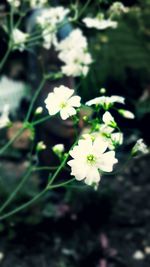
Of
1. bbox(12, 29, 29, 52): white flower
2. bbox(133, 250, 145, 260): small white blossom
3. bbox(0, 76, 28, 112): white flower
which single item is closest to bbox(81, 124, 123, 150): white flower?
bbox(12, 29, 29, 52): white flower

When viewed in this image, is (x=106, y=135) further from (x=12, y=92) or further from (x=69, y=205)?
(x=12, y=92)

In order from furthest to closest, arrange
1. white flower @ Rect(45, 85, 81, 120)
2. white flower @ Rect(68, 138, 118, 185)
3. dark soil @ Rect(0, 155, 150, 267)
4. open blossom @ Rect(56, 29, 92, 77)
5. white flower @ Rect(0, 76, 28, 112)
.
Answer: white flower @ Rect(0, 76, 28, 112), dark soil @ Rect(0, 155, 150, 267), open blossom @ Rect(56, 29, 92, 77), white flower @ Rect(45, 85, 81, 120), white flower @ Rect(68, 138, 118, 185)

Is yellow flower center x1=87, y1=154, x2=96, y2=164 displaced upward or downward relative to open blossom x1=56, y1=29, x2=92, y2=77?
downward

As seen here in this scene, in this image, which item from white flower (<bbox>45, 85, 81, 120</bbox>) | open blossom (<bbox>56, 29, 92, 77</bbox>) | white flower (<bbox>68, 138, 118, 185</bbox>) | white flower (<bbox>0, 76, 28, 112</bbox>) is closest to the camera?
white flower (<bbox>68, 138, 118, 185</bbox>)

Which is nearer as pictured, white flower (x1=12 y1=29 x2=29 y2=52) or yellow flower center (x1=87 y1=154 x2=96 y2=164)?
yellow flower center (x1=87 y1=154 x2=96 y2=164)

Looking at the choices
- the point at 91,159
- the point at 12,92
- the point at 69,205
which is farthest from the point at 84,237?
the point at 91,159

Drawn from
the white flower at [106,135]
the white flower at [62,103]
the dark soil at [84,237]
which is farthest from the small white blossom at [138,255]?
the white flower at [62,103]

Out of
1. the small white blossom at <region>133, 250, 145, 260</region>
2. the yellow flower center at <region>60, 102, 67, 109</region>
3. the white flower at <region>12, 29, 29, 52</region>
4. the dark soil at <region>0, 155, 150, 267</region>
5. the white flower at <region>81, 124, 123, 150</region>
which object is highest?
the white flower at <region>12, 29, 29, 52</region>

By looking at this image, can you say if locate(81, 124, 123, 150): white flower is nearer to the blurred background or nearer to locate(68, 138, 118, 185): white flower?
locate(68, 138, 118, 185): white flower

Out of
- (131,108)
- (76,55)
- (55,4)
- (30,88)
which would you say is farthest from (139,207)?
(76,55)
